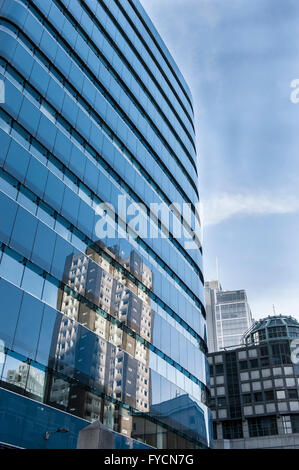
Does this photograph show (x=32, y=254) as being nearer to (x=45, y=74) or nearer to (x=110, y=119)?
(x=45, y=74)

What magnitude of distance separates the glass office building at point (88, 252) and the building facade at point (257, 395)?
4735 centimetres

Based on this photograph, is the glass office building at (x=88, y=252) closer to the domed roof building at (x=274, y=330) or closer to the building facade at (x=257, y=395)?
the building facade at (x=257, y=395)

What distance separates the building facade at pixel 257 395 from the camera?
87.9 m

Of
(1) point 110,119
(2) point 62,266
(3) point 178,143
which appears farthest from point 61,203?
(3) point 178,143

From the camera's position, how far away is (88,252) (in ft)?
112

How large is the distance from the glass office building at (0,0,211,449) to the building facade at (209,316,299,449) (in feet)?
155

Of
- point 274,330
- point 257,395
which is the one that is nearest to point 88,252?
point 257,395

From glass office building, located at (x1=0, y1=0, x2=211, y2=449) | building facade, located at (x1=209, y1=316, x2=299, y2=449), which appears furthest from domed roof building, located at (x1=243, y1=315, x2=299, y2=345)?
glass office building, located at (x1=0, y1=0, x2=211, y2=449)

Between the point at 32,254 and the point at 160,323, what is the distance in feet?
55.0

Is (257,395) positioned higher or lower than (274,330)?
lower

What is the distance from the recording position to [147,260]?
4312cm

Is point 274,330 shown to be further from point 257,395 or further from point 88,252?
point 88,252

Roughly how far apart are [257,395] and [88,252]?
71842 millimetres
